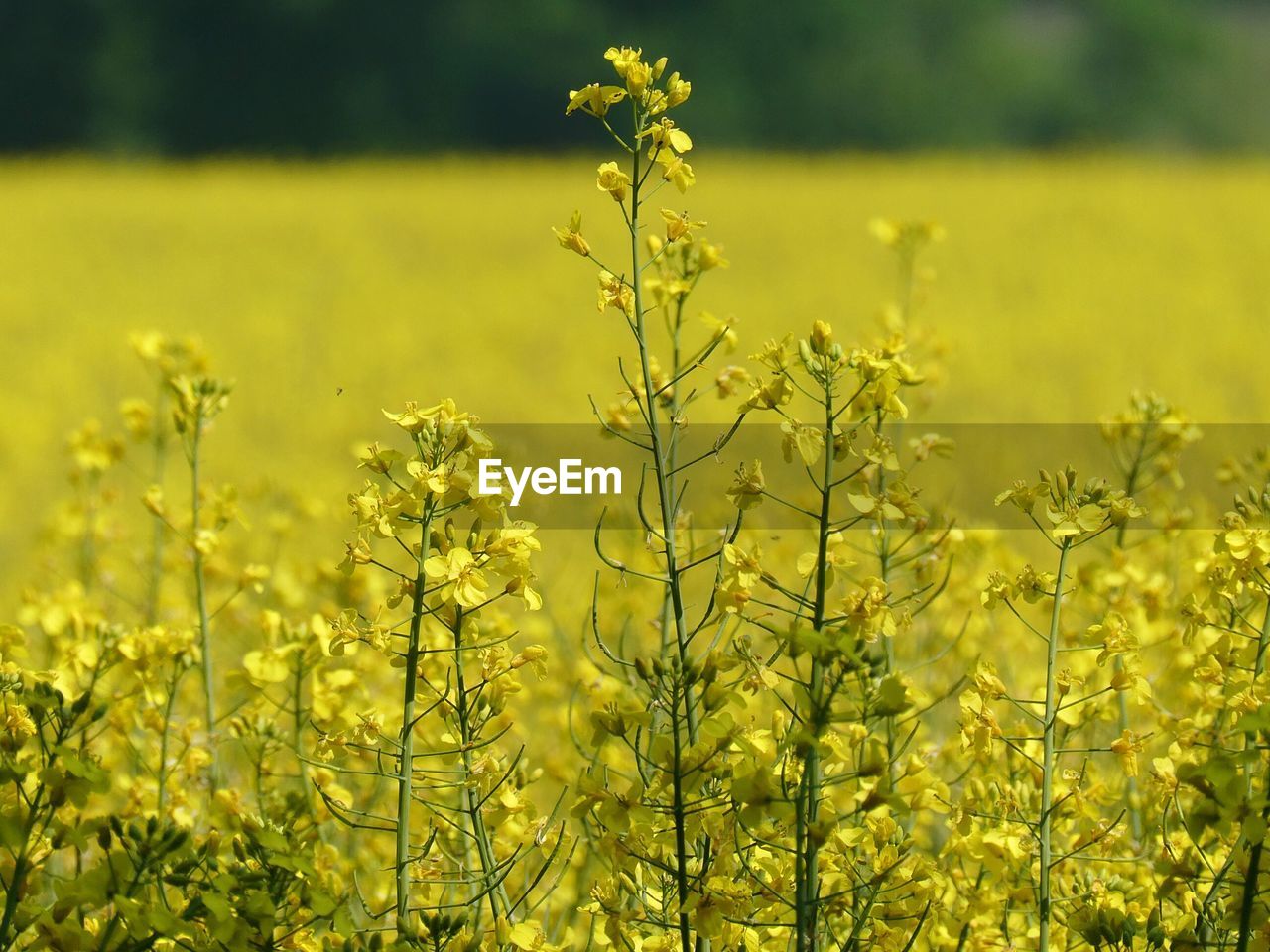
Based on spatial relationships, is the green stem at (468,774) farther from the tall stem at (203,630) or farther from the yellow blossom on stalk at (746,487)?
the tall stem at (203,630)

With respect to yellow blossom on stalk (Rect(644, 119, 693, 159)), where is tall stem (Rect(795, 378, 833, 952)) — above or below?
below

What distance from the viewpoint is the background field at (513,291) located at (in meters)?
10.1


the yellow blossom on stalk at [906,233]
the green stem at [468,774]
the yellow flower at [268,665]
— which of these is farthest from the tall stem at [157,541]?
the yellow blossom on stalk at [906,233]

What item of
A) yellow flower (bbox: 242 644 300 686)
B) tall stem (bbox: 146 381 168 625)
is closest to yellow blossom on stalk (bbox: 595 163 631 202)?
yellow flower (bbox: 242 644 300 686)

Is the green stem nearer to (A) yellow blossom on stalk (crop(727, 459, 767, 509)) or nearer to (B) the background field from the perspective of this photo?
(A) yellow blossom on stalk (crop(727, 459, 767, 509))

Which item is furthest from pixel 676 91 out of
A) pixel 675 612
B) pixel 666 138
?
pixel 675 612

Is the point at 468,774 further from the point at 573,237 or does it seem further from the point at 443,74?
the point at 443,74

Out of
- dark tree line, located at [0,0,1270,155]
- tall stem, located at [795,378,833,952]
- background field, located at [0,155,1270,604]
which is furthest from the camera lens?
dark tree line, located at [0,0,1270,155]

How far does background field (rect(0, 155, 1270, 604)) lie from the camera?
1009 centimetres

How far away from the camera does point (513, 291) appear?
50.8 feet

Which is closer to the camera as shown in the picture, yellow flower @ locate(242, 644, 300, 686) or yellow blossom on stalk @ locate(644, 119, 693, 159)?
yellow blossom on stalk @ locate(644, 119, 693, 159)

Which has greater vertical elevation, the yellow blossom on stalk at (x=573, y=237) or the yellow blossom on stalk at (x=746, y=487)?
the yellow blossom on stalk at (x=573, y=237)

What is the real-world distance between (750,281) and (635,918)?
544 inches

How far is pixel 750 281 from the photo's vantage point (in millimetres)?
15438
